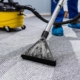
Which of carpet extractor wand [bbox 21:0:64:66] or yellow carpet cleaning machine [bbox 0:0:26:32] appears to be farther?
yellow carpet cleaning machine [bbox 0:0:26:32]

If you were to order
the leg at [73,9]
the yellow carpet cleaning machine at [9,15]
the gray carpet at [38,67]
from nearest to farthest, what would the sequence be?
1. the gray carpet at [38,67]
2. the yellow carpet cleaning machine at [9,15]
3. the leg at [73,9]

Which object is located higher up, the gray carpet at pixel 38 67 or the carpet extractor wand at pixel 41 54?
the carpet extractor wand at pixel 41 54

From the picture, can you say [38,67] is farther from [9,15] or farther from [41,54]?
[9,15]

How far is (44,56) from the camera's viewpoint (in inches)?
22.5

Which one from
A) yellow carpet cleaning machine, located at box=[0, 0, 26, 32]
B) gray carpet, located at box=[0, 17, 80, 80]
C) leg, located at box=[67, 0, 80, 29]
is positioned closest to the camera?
gray carpet, located at box=[0, 17, 80, 80]

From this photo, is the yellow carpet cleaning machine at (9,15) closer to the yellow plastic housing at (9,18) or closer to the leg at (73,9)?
the yellow plastic housing at (9,18)

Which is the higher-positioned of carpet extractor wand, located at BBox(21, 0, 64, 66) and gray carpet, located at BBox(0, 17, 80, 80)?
carpet extractor wand, located at BBox(21, 0, 64, 66)

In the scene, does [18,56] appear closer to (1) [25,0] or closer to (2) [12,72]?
(2) [12,72]

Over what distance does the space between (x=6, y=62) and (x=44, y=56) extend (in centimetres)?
17

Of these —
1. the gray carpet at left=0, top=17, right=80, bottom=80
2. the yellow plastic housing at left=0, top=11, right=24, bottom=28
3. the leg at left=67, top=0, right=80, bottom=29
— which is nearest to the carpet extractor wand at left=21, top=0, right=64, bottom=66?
the gray carpet at left=0, top=17, right=80, bottom=80

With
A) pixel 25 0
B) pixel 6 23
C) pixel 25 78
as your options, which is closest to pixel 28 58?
pixel 25 78

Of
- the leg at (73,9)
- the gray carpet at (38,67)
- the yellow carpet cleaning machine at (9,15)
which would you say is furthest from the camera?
the leg at (73,9)

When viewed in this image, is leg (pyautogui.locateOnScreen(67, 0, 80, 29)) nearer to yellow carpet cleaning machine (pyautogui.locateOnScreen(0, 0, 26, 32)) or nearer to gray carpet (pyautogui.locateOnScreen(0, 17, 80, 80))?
yellow carpet cleaning machine (pyautogui.locateOnScreen(0, 0, 26, 32))

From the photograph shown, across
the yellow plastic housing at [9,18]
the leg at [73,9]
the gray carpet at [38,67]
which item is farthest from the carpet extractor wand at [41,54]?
the leg at [73,9]
